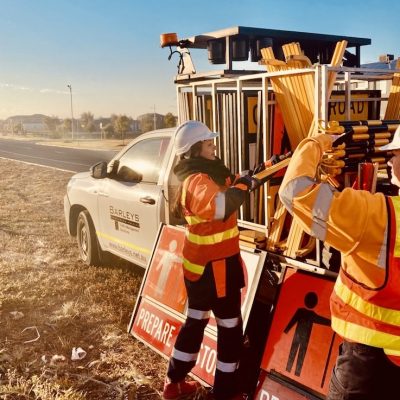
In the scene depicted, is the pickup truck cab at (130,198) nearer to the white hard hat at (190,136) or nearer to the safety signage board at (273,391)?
the white hard hat at (190,136)

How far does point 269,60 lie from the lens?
373 centimetres

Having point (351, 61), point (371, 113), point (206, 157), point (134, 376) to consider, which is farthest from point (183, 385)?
point (351, 61)

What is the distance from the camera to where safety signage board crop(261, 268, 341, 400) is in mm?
2963

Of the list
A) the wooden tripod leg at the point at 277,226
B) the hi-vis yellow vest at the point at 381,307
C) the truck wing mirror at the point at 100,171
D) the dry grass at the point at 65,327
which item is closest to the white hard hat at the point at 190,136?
the wooden tripod leg at the point at 277,226

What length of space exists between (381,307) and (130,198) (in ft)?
12.1

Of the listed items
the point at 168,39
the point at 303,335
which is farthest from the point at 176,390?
the point at 168,39

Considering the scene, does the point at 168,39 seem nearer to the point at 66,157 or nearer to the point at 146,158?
the point at 146,158

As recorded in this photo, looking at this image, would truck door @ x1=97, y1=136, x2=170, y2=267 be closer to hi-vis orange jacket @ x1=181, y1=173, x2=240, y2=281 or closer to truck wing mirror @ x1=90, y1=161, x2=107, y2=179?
truck wing mirror @ x1=90, y1=161, x2=107, y2=179

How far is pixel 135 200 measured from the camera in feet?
16.8

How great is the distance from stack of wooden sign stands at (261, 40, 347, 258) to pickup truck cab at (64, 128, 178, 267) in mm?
1306

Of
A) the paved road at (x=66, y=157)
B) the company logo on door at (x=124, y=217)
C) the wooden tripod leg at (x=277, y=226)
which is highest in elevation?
the wooden tripod leg at (x=277, y=226)

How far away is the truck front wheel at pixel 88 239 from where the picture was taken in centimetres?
625

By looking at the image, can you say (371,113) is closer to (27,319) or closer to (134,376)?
(134,376)

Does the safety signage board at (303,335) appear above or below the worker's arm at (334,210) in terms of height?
below
